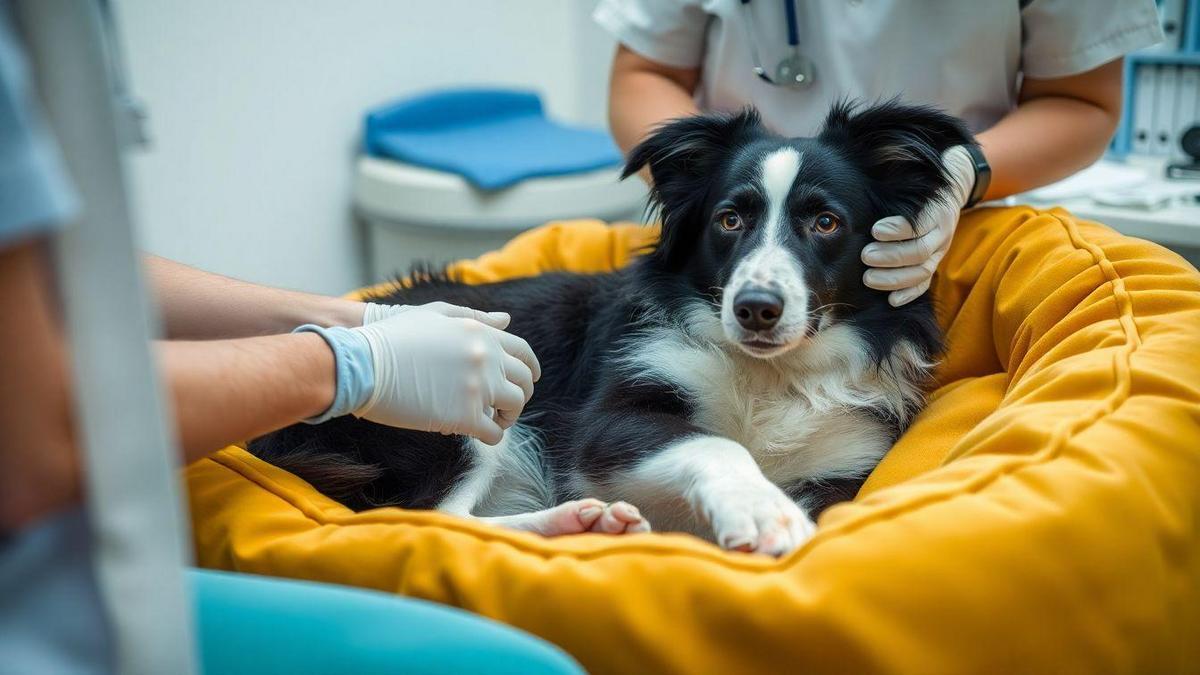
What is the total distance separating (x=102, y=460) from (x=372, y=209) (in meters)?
2.88

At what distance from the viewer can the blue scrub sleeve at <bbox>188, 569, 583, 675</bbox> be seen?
104 cm

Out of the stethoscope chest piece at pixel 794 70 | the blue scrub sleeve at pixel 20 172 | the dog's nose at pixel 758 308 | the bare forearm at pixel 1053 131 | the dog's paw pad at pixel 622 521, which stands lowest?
the dog's paw pad at pixel 622 521

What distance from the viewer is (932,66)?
2.26 metres

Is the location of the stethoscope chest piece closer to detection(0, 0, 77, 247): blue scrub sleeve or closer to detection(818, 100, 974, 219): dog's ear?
detection(818, 100, 974, 219): dog's ear

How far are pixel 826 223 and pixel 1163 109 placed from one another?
1967mm

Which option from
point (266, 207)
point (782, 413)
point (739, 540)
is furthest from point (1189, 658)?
point (266, 207)

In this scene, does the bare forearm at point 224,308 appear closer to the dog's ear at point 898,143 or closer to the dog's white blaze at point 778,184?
the dog's white blaze at point 778,184

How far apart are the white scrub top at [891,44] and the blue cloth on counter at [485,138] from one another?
93 centimetres

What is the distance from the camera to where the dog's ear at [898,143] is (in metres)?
1.81

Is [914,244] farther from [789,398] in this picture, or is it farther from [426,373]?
[426,373]

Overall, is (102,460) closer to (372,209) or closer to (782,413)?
(782,413)

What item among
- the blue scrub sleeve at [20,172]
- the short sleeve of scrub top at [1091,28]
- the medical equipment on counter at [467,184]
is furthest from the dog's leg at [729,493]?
the medical equipment on counter at [467,184]

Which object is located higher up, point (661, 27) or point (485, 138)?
point (661, 27)

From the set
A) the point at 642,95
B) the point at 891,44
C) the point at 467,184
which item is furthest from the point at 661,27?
the point at 467,184
